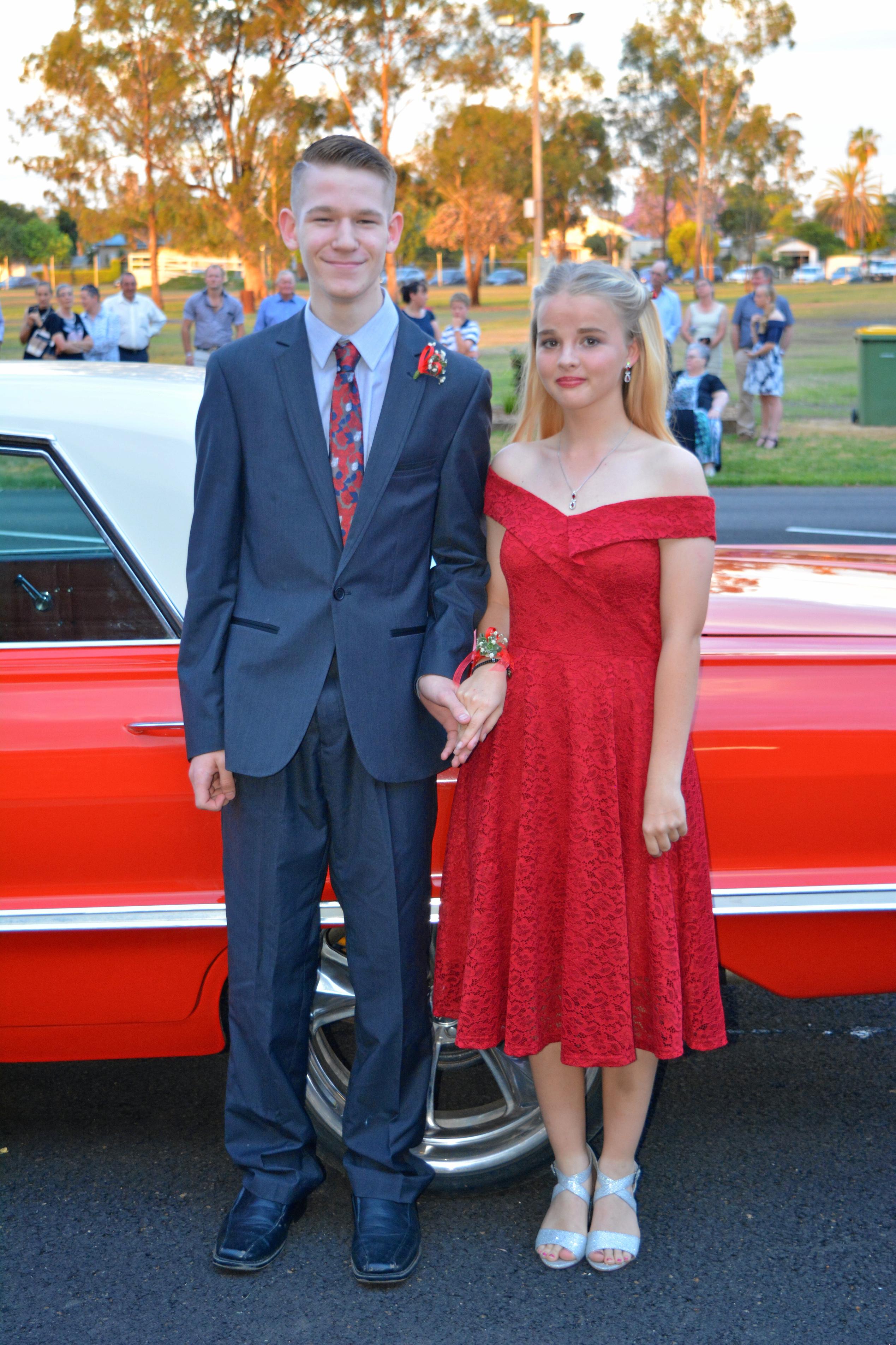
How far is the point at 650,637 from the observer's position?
2.47 meters

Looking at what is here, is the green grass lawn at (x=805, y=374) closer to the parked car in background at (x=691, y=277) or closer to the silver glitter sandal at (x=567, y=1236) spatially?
the parked car in background at (x=691, y=277)

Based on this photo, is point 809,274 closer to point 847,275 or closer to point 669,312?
point 847,275

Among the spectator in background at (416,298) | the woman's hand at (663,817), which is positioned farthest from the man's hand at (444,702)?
the spectator in background at (416,298)

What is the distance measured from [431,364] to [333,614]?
1.60 feet

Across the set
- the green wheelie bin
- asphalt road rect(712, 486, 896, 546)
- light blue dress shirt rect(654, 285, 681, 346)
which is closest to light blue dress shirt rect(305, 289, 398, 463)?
asphalt road rect(712, 486, 896, 546)

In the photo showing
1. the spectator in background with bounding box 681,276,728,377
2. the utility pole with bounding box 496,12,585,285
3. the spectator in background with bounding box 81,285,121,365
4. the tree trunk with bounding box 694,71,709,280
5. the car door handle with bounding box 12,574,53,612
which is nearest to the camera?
the car door handle with bounding box 12,574,53,612

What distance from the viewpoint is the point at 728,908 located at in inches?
102

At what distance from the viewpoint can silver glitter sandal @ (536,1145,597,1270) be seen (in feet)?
8.51

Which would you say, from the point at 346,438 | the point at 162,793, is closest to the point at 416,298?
the point at 346,438

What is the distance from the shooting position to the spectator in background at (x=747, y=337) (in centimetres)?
1424

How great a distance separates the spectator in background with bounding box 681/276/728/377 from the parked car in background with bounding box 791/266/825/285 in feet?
223

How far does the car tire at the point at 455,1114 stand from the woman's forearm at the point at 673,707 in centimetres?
72

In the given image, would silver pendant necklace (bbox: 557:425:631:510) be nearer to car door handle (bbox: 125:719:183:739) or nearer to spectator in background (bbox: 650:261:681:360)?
car door handle (bbox: 125:719:183:739)

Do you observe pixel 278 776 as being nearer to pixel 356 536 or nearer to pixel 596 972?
pixel 356 536
